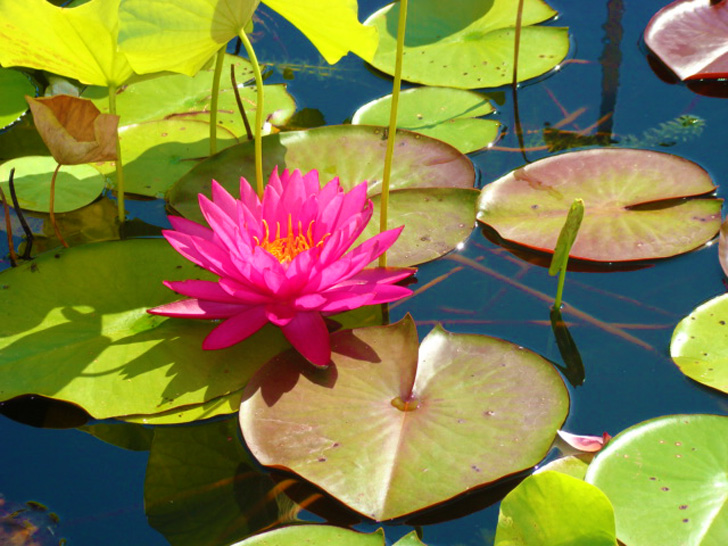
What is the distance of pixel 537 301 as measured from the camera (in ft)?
6.95

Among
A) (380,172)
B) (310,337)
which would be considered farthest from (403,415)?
(380,172)

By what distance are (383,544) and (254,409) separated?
450mm

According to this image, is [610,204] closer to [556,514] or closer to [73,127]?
[556,514]

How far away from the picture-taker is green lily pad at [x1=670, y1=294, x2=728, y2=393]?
181 cm

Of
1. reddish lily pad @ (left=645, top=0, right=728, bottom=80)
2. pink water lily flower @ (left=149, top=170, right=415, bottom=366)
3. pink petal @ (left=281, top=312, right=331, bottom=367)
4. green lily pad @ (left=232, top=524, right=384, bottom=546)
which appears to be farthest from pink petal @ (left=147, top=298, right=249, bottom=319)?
reddish lily pad @ (left=645, top=0, right=728, bottom=80)

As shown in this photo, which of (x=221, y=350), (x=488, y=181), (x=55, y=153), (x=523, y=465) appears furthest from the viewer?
(x=488, y=181)

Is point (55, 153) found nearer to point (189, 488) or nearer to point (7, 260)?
point (7, 260)

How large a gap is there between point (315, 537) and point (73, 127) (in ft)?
4.16

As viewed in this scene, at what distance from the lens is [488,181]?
250cm

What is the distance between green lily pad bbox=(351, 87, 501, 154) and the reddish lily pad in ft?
2.53

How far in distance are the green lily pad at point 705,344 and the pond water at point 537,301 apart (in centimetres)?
3

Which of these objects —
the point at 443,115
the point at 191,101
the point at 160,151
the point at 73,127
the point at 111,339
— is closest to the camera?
the point at 111,339

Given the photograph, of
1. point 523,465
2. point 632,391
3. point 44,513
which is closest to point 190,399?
point 44,513

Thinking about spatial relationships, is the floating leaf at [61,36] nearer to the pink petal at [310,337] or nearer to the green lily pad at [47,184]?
the green lily pad at [47,184]
